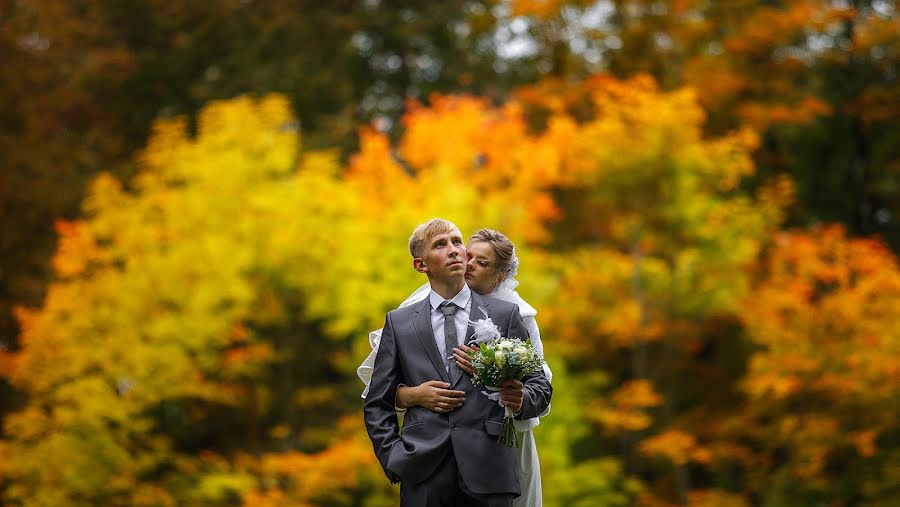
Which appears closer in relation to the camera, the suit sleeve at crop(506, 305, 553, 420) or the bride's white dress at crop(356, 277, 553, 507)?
the suit sleeve at crop(506, 305, 553, 420)

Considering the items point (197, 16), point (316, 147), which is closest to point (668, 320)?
point (316, 147)

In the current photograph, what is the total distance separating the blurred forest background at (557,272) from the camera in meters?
12.8

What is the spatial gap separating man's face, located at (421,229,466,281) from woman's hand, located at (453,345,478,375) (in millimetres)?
273

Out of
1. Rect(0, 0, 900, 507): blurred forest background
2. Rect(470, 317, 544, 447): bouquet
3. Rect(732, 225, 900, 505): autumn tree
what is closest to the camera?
Rect(470, 317, 544, 447): bouquet

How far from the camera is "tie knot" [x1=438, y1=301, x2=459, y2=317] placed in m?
3.70

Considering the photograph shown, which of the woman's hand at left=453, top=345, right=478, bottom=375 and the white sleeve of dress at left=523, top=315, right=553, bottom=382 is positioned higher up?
the white sleeve of dress at left=523, top=315, right=553, bottom=382

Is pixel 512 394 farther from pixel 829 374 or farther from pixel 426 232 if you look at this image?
pixel 829 374

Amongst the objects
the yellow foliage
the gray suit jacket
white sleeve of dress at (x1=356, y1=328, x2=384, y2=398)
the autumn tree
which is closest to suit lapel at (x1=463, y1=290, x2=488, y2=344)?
the gray suit jacket

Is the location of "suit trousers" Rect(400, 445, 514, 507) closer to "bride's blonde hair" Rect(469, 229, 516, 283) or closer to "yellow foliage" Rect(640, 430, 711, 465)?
"bride's blonde hair" Rect(469, 229, 516, 283)

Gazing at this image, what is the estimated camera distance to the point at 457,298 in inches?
147

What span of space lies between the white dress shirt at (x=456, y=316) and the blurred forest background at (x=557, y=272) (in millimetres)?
9053

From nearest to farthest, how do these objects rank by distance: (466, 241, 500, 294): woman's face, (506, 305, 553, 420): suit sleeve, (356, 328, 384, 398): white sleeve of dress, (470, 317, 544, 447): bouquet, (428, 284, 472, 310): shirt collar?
1. (470, 317, 544, 447): bouquet
2. (506, 305, 553, 420): suit sleeve
3. (428, 284, 472, 310): shirt collar
4. (356, 328, 384, 398): white sleeve of dress
5. (466, 241, 500, 294): woman's face

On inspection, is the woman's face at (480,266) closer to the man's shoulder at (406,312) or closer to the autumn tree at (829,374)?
the man's shoulder at (406,312)

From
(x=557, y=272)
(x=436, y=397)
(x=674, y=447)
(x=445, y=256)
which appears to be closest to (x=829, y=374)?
(x=674, y=447)
